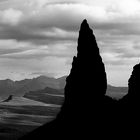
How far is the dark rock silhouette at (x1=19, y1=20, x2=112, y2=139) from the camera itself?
369ft

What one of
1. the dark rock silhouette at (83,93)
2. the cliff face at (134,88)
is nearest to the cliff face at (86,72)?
the dark rock silhouette at (83,93)

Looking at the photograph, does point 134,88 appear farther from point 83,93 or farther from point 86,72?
point 86,72

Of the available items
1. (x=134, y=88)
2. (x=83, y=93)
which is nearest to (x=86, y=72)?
(x=83, y=93)

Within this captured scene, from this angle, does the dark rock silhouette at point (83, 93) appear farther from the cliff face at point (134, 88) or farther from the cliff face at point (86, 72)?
the cliff face at point (134, 88)

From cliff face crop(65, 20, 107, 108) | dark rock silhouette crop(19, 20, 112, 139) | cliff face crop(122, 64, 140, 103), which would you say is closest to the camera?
cliff face crop(122, 64, 140, 103)

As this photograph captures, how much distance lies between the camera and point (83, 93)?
117188 mm

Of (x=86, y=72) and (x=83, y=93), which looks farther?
(x=86, y=72)

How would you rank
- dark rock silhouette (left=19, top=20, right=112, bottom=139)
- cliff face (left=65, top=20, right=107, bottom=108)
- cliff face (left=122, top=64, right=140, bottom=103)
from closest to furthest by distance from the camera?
cliff face (left=122, top=64, right=140, bottom=103), dark rock silhouette (left=19, top=20, right=112, bottom=139), cliff face (left=65, top=20, right=107, bottom=108)

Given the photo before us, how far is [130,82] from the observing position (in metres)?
112

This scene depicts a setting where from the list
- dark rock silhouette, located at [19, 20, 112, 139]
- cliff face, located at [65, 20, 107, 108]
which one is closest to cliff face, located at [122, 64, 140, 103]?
dark rock silhouette, located at [19, 20, 112, 139]

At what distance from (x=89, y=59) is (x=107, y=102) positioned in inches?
567

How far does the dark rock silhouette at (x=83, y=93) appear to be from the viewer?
369 feet

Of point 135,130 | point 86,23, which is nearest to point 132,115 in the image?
point 135,130

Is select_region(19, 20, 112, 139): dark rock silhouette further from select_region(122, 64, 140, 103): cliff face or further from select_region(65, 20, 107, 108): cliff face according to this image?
select_region(122, 64, 140, 103): cliff face
